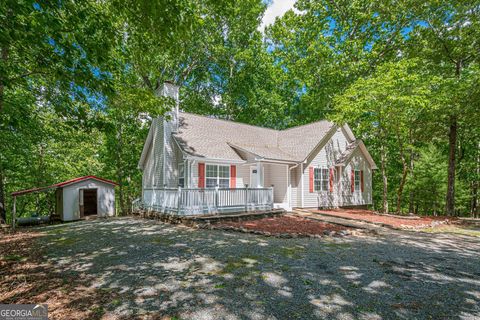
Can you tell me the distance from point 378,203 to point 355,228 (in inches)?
803

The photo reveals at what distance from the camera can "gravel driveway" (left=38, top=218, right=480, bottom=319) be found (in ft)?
10.4

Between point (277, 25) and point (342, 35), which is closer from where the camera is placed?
point (342, 35)

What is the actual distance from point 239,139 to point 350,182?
8.55 meters

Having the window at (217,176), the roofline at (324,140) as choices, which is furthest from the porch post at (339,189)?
the window at (217,176)

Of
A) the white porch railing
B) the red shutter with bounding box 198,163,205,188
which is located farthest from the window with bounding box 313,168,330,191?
the red shutter with bounding box 198,163,205,188

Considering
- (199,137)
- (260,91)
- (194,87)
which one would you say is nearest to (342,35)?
(260,91)

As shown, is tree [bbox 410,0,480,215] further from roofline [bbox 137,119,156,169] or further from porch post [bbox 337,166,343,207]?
roofline [bbox 137,119,156,169]

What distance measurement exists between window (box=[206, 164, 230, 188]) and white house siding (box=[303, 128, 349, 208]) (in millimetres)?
4981

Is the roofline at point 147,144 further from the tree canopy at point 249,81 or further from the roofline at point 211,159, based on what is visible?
the roofline at point 211,159

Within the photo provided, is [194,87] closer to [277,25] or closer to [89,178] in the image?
[277,25]

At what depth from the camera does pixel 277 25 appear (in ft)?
75.9

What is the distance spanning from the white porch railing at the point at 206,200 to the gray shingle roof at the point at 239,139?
79.6 inches

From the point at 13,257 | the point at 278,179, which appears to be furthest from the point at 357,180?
the point at 13,257

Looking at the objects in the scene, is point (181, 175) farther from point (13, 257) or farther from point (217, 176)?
point (13, 257)
